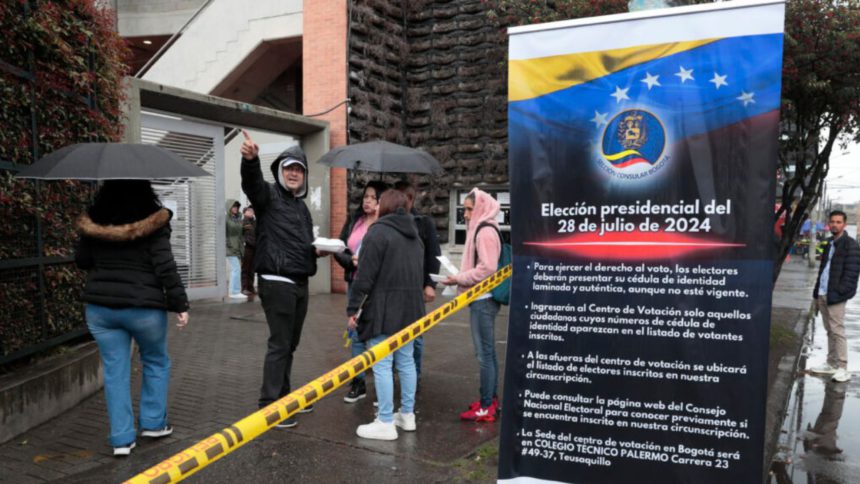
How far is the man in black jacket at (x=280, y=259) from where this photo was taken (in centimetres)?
462

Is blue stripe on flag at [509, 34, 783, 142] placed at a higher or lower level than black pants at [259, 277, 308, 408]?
higher

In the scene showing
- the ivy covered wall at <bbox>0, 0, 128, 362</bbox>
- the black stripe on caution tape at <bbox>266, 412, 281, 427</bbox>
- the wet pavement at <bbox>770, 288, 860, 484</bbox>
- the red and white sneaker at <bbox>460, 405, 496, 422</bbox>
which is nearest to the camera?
the black stripe on caution tape at <bbox>266, 412, 281, 427</bbox>

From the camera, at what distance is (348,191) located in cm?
1209

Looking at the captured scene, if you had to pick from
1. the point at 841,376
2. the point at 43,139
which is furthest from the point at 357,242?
the point at 841,376

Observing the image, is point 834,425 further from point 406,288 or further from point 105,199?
point 105,199

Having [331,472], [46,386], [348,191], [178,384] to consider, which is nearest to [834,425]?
[331,472]

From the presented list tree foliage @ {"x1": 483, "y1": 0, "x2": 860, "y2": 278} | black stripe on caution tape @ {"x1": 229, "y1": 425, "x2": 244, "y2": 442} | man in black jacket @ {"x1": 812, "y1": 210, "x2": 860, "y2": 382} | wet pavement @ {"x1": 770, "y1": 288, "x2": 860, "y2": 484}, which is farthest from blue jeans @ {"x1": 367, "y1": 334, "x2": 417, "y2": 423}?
man in black jacket @ {"x1": 812, "y1": 210, "x2": 860, "y2": 382}

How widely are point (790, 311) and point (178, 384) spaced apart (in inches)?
459

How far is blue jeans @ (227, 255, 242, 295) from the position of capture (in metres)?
11.5

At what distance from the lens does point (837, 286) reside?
711 cm

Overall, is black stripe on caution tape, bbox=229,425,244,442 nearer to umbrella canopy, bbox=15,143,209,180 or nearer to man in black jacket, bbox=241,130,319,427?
umbrella canopy, bbox=15,143,209,180

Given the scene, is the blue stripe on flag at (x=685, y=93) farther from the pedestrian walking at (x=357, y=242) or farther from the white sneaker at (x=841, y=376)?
the white sneaker at (x=841, y=376)

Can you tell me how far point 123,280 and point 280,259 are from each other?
1055 mm

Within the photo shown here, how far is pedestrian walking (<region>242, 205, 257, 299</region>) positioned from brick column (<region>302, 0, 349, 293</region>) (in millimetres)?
1648
